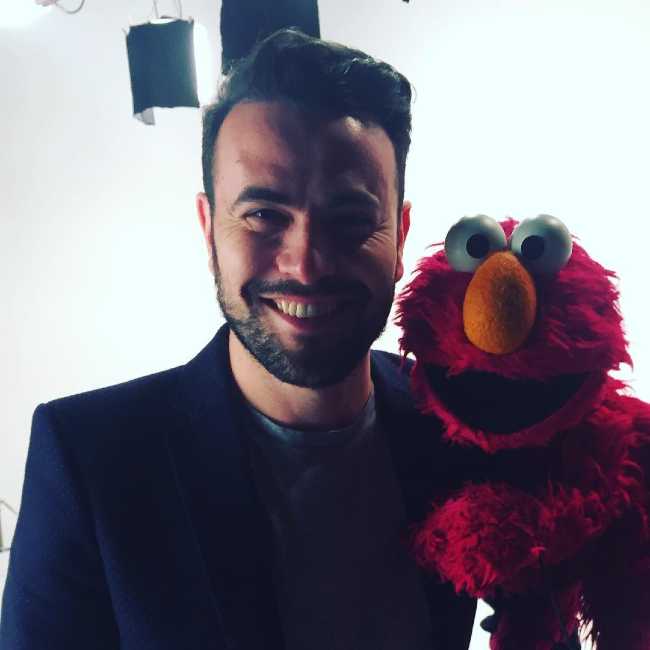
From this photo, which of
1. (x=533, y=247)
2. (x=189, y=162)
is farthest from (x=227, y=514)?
(x=189, y=162)

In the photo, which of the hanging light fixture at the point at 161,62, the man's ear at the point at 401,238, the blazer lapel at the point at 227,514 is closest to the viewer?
the blazer lapel at the point at 227,514

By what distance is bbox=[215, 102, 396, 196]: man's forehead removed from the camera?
0.71m

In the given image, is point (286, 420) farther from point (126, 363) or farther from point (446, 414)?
point (126, 363)

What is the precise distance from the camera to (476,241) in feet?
1.83

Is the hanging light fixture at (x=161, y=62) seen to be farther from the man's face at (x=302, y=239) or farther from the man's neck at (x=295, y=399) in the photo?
the man's neck at (x=295, y=399)

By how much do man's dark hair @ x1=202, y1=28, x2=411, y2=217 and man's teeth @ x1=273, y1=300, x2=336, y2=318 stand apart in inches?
6.8

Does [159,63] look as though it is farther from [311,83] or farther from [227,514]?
[227,514]

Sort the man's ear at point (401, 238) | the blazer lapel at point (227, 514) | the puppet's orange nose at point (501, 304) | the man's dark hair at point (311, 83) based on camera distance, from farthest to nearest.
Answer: the man's ear at point (401, 238), the man's dark hair at point (311, 83), the blazer lapel at point (227, 514), the puppet's orange nose at point (501, 304)

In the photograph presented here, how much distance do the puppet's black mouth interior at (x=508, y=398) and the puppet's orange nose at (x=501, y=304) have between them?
1.4 inches

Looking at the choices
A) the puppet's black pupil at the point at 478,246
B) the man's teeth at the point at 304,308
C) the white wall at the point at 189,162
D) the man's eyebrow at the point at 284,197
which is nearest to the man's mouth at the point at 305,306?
the man's teeth at the point at 304,308

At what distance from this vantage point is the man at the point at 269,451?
2.16ft

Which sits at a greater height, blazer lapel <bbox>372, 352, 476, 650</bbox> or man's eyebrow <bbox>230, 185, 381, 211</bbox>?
man's eyebrow <bbox>230, 185, 381, 211</bbox>

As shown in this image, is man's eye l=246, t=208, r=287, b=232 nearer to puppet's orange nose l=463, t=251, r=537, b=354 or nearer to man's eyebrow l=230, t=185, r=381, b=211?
man's eyebrow l=230, t=185, r=381, b=211

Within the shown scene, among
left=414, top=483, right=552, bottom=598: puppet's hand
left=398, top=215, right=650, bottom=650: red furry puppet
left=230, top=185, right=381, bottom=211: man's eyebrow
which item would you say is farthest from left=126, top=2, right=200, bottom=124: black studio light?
left=414, top=483, right=552, bottom=598: puppet's hand
